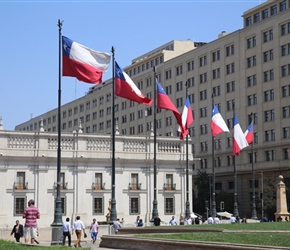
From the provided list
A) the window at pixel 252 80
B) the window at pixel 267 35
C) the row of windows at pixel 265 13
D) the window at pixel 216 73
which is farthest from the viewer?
the window at pixel 216 73

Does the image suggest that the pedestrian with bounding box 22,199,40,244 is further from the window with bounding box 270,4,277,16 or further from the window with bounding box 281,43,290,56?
the window with bounding box 270,4,277,16

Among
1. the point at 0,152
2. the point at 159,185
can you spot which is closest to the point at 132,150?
the point at 159,185

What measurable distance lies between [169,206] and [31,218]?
40.4m

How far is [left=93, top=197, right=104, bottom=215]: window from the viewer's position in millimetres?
63344

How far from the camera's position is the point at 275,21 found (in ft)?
285

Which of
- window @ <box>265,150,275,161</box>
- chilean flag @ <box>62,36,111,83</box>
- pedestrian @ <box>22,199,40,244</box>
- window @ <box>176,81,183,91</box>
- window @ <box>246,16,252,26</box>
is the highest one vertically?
window @ <box>246,16,252,26</box>

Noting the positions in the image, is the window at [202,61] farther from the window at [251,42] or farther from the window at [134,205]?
the window at [134,205]

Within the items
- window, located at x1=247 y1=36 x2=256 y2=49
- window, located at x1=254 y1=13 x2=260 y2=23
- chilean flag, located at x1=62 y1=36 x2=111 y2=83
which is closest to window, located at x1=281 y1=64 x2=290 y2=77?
window, located at x1=247 y1=36 x2=256 y2=49

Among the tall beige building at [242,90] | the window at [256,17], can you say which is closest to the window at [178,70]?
the tall beige building at [242,90]

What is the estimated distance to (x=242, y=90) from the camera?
9250 cm

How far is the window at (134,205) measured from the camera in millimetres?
65250

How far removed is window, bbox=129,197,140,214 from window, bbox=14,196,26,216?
10891 millimetres

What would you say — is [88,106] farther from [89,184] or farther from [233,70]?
[89,184]

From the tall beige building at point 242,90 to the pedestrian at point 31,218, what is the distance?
49244mm
